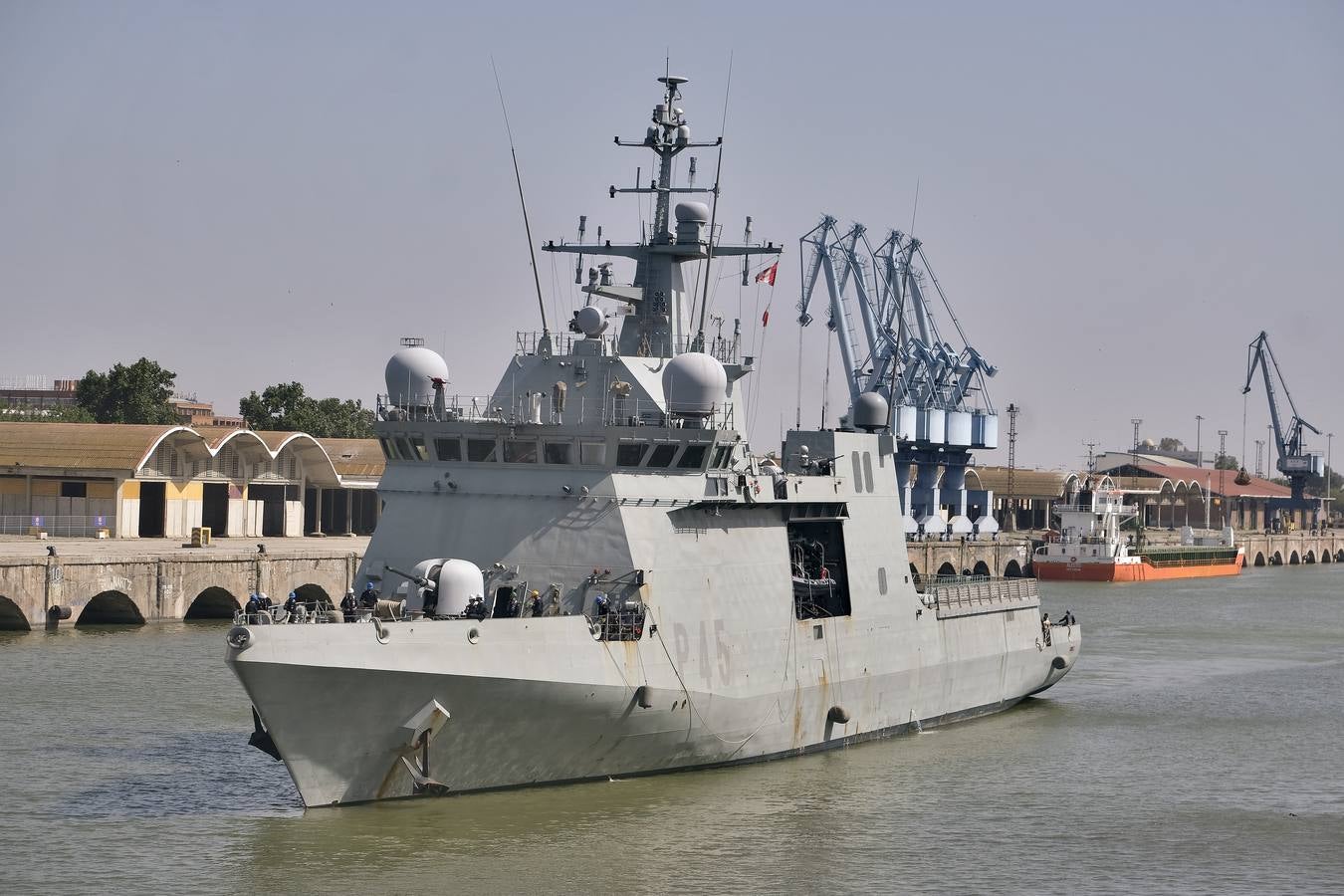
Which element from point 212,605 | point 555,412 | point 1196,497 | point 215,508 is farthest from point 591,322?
point 1196,497

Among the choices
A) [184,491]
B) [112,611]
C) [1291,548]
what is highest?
[184,491]

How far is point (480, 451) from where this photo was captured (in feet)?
82.8

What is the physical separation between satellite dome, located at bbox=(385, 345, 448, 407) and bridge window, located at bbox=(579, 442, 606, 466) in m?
2.86

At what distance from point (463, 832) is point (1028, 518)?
398 feet

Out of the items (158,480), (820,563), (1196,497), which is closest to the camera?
(820,563)

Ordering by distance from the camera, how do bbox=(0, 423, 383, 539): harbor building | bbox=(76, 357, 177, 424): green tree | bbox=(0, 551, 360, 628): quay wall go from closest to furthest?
1. bbox=(0, 551, 360, 628): quay wall
2. bbox=(0, 423, 383, 539): harbor building
3. bbox=(76, 357, 177, 424): green tree

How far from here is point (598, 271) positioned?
2834 cm

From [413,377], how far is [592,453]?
3363mm

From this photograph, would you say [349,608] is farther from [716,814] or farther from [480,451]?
[716,814]

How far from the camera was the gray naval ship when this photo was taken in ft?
70.0

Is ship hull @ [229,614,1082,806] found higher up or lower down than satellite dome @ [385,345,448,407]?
lower down

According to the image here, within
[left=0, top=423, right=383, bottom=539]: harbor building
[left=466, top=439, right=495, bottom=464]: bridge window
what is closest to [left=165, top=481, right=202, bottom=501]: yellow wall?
[left=0, top=423, right=383, bottom=539]: harbor building

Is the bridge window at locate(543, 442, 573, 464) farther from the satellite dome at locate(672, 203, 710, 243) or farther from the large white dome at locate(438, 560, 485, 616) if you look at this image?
the satellite dome at locate(672, 203, 710, 243)

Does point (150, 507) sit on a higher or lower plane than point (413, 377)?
lower
